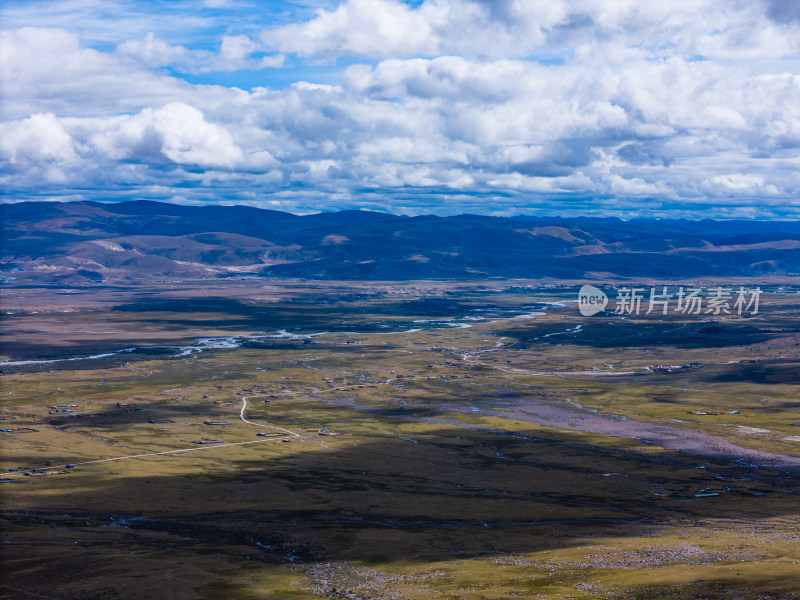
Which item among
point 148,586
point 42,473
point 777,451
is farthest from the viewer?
point 777,451

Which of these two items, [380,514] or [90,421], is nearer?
[380,514]

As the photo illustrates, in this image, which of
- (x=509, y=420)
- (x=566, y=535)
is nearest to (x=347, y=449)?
(x=509, y=420)

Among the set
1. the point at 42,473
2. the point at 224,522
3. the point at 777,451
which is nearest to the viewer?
the point at 224,522

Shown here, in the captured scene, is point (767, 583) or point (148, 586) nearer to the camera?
point (767, 583)

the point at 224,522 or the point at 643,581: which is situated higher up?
the point at 643,581

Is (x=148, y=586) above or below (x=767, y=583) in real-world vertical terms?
below

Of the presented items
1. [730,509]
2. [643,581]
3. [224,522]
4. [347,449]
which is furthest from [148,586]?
[730,509]

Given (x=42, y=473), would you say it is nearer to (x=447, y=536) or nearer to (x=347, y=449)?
(x=347, y=449)

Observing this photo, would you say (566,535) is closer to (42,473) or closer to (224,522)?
(224,522)

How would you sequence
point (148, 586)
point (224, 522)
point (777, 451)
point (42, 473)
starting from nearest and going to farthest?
point (148, 586)
point (224, 522)
point (42, 473)
point (777, 451)
